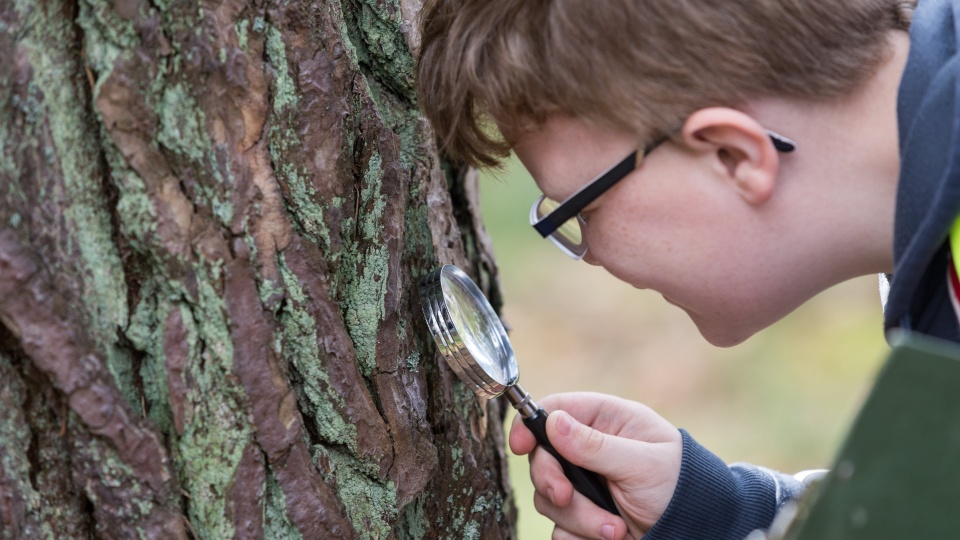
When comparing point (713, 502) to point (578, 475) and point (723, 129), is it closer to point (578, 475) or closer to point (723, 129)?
point (578, 475)

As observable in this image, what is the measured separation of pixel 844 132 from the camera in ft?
5.10

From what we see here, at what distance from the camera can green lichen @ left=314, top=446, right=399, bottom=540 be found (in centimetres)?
156

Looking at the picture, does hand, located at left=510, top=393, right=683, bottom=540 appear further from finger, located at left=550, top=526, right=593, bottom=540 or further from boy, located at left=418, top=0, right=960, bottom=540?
boy, located at left=418, top=0, right=960, bottom=540

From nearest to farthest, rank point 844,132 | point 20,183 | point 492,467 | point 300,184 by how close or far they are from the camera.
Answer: point 20,183, point 300,184, point 844,132, point 492,467

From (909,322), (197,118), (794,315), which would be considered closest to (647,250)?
(909,322)

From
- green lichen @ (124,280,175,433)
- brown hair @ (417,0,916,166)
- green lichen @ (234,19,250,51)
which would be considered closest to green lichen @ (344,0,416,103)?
brown hair @ (417,0,916,166)

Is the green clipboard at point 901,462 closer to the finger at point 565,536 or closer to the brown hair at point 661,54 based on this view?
the brown hair at point 661,54

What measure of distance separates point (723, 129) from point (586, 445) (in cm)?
62

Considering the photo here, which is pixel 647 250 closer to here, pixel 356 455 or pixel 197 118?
pixel 356 455

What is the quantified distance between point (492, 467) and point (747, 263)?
0.72m

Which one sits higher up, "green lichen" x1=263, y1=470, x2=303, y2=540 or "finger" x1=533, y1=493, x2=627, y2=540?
"green lichen" x1=263, y1=470, x2=303, y2=540

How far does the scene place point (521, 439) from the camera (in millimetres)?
1828

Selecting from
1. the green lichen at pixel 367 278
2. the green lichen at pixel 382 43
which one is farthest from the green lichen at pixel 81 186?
the green lichen at pixel 382 43

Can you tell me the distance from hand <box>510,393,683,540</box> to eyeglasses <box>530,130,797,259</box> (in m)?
0.31
